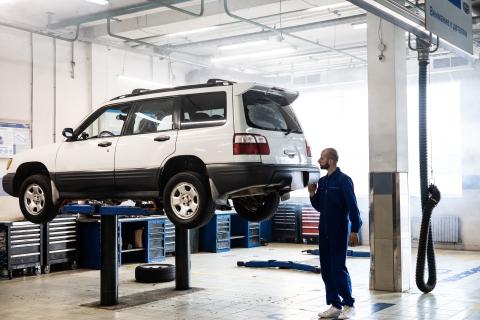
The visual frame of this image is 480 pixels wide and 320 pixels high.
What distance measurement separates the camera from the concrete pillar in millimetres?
8781

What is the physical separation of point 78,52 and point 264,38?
392 centimetres

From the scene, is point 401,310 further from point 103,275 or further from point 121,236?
point 121,236

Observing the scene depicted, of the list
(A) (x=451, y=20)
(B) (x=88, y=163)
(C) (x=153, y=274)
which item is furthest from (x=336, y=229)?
(C) (x=153, y=274)

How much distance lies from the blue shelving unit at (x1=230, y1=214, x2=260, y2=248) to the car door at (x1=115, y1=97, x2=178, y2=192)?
27.6 feet

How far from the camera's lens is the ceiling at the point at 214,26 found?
36.3 ft

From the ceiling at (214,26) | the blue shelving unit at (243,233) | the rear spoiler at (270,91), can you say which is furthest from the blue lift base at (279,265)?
the rear spoiler at (270,91)

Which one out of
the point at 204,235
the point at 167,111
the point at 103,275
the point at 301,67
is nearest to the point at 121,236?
the point at 204,235

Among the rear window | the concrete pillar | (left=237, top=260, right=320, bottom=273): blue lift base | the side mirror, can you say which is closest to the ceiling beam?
the concrete pillar

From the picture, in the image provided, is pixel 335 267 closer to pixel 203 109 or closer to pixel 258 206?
pixel 258 206

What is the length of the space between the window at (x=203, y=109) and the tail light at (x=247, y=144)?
28 centimetres

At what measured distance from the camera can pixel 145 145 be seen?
628 centimetres

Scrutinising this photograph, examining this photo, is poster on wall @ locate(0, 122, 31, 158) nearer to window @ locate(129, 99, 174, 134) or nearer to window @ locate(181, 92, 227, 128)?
window @ locate(129, 99, 174, 134)

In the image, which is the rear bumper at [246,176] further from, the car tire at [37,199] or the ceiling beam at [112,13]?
→ the ceiling beam at [112,13]

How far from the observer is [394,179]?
8.81 meters
